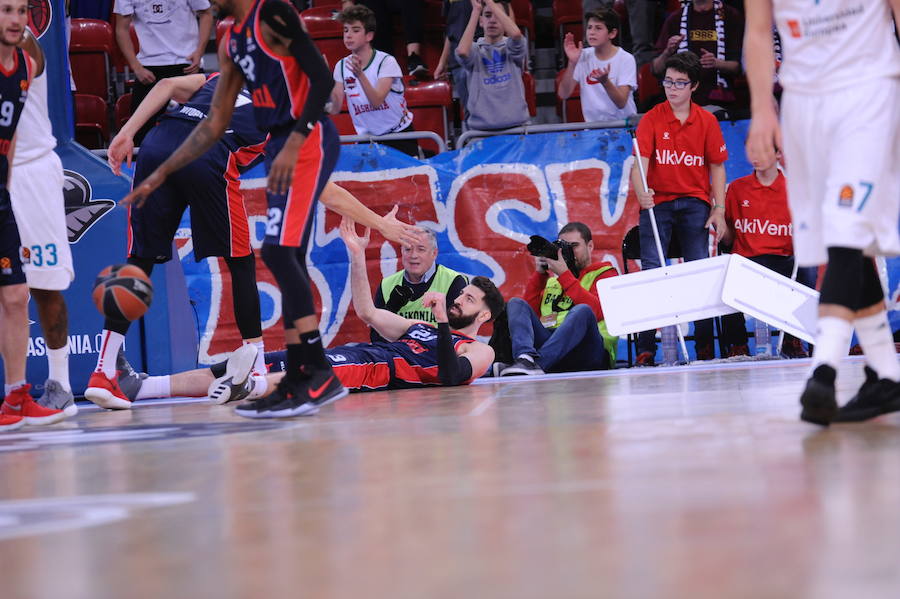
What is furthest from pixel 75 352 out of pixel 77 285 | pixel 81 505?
pixel 81 505

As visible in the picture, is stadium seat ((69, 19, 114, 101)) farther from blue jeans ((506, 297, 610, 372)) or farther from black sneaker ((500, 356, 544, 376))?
black sneaker ((500, 356, 544, 376))

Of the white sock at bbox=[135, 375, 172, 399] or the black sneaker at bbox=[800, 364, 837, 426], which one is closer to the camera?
the black sneaker at bbox=[800, 364, 837, 426]

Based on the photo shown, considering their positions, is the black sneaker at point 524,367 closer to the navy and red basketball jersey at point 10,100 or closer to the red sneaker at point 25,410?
the red sneaker at point 25,410

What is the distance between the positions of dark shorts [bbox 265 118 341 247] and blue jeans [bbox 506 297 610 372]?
2.92 m

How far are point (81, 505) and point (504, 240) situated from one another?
19.2ft

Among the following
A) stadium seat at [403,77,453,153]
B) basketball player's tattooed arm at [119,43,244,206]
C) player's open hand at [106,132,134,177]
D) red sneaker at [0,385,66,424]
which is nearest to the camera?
basketball player's tattooed arm at [119,43,244,206]

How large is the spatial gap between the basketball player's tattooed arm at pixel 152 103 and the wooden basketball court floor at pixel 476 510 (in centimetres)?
219

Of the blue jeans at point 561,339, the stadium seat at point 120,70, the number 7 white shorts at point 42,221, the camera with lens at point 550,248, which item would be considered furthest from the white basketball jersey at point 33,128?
the stadium seat at point 120,70

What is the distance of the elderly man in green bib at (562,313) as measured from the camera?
23.2 feet

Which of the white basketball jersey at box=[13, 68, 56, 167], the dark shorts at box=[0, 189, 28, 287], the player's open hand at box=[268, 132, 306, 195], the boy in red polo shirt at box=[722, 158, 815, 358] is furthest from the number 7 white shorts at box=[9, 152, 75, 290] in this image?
the boy in red polo shirt at box=[722, 158, 815, 358]

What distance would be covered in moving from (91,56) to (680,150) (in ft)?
20.6

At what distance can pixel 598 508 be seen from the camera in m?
1.98

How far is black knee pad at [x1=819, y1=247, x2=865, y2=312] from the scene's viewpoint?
313cm

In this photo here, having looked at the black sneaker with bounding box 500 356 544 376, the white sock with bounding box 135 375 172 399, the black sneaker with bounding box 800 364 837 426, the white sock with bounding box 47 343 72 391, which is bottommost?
the black sneaker with bounding box 500 356 544 376
